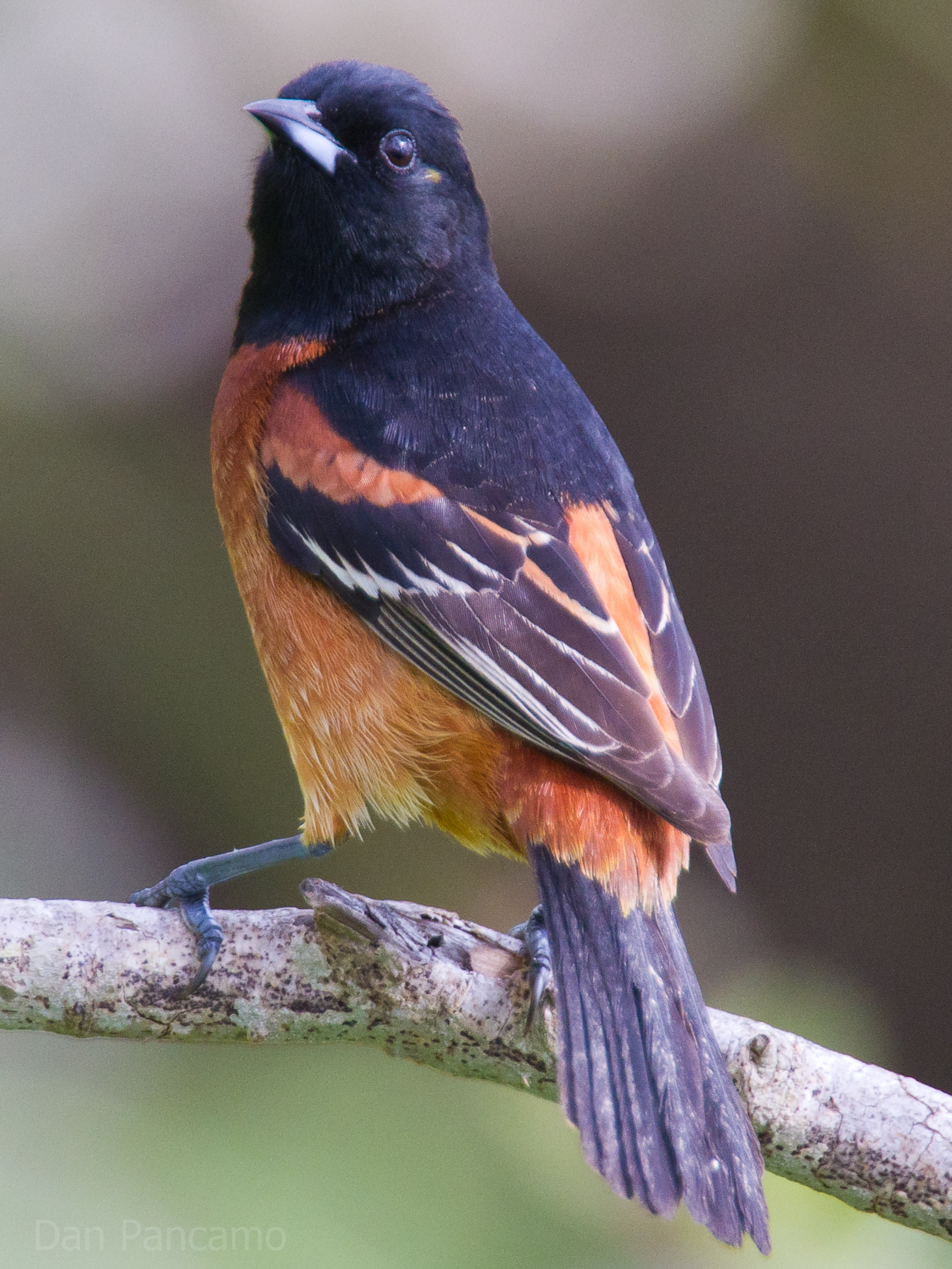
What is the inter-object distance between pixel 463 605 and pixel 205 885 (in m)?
0.88

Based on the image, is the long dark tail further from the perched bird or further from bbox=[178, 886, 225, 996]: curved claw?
bbox=[178, 886, 225, 996]: curved claw

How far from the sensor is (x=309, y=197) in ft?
11.5

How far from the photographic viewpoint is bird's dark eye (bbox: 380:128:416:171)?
139 inches

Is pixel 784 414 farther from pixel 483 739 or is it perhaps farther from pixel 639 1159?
pixel 639 1159

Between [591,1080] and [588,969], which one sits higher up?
[588,969]

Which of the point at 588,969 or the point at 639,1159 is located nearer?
the point at 639,1159

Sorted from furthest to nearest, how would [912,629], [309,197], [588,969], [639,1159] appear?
1. [912,629]
2. [309,197]
3. [588,969]
4. [639,1159]

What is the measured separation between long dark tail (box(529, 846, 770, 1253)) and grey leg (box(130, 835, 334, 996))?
2.36ft

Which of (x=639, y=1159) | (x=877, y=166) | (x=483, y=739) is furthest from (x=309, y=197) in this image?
(x=877, y=166)

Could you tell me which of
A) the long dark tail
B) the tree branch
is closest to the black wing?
the long dark tail

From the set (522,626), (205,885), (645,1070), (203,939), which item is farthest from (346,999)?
(522,626)

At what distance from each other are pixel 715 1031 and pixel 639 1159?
44 centimetres

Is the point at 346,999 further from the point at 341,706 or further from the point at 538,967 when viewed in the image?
the point at 341,706

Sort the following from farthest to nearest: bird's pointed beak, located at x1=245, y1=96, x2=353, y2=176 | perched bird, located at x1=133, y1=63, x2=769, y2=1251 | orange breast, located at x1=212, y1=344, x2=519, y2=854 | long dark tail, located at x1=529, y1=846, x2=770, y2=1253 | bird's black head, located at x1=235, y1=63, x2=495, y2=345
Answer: bird's black head, located at x1=235, y1=63, x2=495, y2=345
bird's pointed beak, located at x1=245, y1=96, x2=353, y2=176
orange breast, located at x1=212, y1=344, x2=519, y2=854
perched bird, located at x1=133, y1=63, x2=769, y2=1251
long dark tail, located at x1=529, y1=846, x2=770, y2=1253
